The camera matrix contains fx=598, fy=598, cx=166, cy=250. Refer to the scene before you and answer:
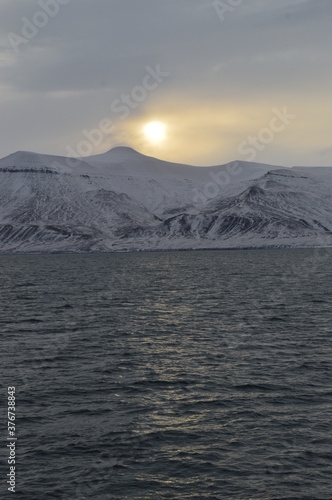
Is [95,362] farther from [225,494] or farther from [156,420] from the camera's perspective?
[225,494]

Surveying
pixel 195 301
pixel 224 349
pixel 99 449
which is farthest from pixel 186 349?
pixel 195 301

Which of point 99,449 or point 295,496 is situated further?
point 99,449

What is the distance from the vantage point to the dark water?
23906mm

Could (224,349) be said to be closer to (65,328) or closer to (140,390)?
(140,390)

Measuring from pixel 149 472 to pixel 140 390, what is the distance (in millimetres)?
11767

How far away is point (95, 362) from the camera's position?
44094 millimetres

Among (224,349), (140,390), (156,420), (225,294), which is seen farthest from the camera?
(225,294)

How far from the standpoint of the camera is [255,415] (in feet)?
103

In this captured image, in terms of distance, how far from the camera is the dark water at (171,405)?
941 inches

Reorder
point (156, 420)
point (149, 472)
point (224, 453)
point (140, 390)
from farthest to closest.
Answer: point (140, 390) < point (156, 420) < point (224, 453) < point (149, 472)

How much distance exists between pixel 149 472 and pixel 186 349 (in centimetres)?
2408

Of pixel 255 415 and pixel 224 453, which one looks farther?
pixel 255 415

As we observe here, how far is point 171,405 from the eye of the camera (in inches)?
1310

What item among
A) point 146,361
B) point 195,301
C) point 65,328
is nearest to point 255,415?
point 146,361
